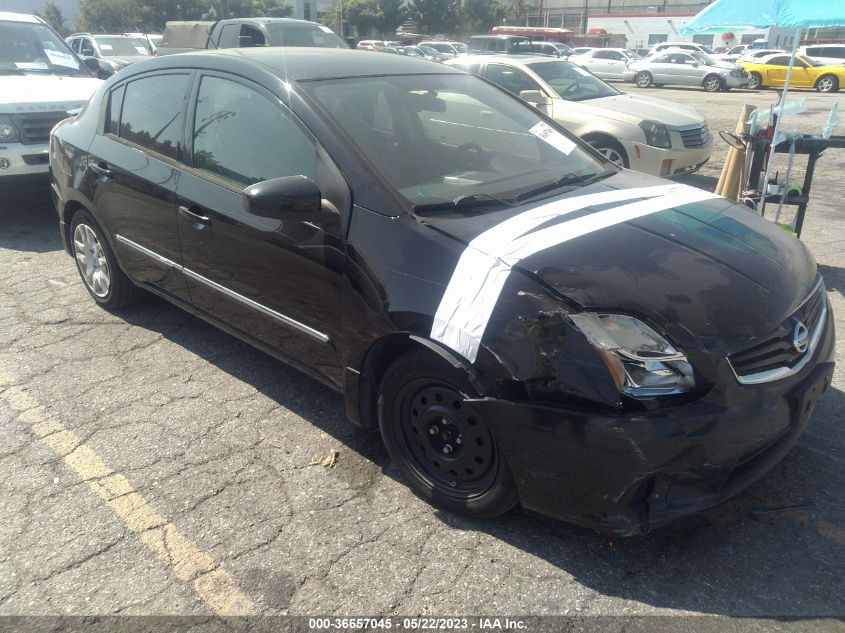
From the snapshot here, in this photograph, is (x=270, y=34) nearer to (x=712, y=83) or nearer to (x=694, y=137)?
(x=694, y=137)

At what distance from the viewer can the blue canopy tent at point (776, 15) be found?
5.16m

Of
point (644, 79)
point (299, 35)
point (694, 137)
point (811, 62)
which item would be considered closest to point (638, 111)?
point (694, 137)

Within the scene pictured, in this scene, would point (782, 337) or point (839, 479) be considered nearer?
point (782, 337)

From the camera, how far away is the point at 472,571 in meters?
2.55

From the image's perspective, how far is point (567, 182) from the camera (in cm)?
340

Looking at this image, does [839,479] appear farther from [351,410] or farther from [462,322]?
[351,410]

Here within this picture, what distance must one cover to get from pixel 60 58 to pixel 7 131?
2.18 meters

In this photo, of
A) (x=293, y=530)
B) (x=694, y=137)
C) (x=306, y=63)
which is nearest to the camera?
(x=293, y=530)

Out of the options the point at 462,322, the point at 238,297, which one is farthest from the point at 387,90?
the point at 462,322

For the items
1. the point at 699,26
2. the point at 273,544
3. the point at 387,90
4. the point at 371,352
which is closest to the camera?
the point at 273,544

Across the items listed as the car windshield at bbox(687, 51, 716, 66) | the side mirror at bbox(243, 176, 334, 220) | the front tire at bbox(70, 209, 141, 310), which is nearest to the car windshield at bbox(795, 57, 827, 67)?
the car windshield at bbox(687, 51, 716, 66)

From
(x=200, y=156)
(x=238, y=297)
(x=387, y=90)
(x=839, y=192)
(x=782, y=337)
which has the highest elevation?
(x=387, y=90)

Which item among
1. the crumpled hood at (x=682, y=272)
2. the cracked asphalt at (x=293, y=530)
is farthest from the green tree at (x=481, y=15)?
the crumpled hood at (x=682, y=272)

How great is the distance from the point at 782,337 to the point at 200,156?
287 centimetres
